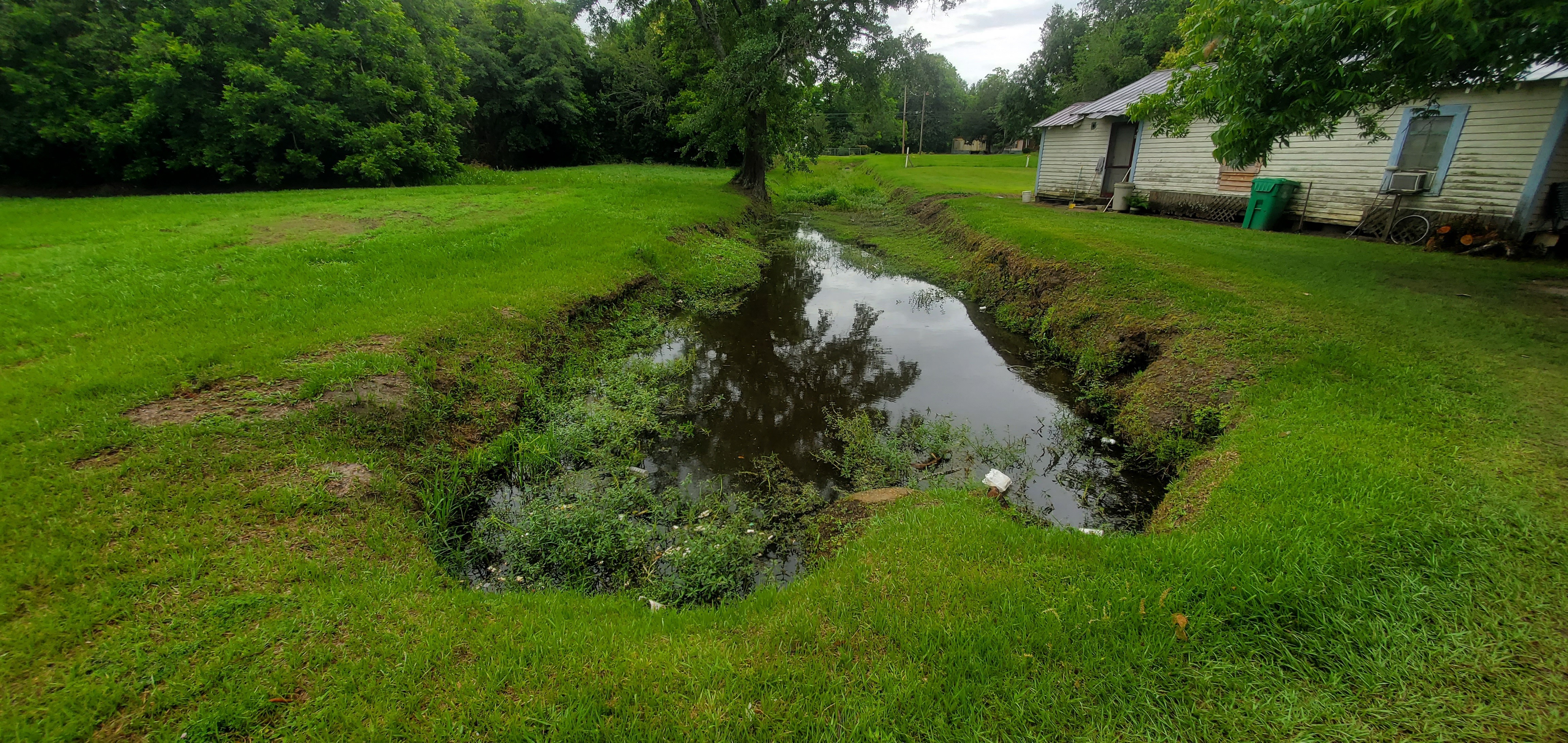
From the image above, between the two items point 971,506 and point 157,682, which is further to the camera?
point 971,506

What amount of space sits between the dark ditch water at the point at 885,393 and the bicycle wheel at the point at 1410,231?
884cm

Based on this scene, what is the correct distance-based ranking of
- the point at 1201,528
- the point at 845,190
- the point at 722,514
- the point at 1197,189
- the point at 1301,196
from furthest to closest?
the point at 845,190
the point at 1197,189
the point at 1301,196
the point at 722,514
the point at 1201,528

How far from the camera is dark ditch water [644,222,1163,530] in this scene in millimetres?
5020

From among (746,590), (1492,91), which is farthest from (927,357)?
(1492,91)

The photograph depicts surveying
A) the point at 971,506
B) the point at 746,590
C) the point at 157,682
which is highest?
the point at 157,682

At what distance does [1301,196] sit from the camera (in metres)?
13.3

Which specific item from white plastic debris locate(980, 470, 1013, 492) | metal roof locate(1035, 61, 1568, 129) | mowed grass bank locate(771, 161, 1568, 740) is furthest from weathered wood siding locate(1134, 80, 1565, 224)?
white plastic debris locate(980, 470, 1013, 492)

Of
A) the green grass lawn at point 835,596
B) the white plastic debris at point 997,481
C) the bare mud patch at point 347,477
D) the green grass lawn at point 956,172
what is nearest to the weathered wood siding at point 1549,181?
the green grass lawn at point 835,596

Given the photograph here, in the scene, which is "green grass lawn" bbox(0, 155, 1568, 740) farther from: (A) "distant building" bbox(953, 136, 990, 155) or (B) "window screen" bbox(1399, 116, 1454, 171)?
(A) "distant building" bbox(953, 136, 990, 155)

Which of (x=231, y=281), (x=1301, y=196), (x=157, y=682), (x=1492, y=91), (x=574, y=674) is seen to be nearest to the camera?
(x=157, y=682)

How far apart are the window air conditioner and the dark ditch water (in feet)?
29.7

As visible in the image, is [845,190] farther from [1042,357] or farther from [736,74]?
[1042,357]

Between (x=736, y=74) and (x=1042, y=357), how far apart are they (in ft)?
44.8

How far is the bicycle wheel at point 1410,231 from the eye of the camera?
1082 cm
